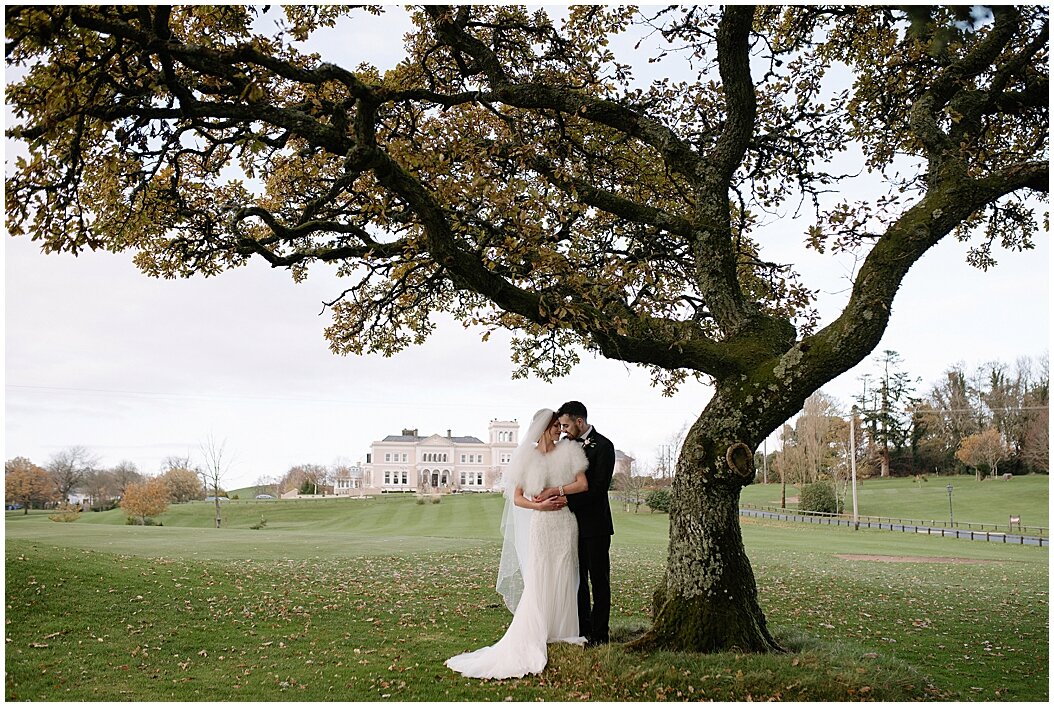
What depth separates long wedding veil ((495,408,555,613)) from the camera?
27.2 ft

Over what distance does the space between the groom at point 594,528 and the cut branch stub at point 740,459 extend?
4.11 ft

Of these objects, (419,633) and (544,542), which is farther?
(419,633)

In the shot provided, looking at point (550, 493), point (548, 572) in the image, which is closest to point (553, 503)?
point (550, 493)

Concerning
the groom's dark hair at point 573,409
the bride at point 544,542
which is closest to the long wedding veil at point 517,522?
the bride at point 544,542

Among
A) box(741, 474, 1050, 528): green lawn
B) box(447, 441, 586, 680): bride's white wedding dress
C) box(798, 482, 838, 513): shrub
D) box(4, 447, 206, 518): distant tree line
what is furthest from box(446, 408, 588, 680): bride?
box(741, 474, 1050, 528): green lawn

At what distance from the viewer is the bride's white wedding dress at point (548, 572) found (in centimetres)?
781

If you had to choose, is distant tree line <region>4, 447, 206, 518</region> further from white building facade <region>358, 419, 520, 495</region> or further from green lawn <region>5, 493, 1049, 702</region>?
white building facade <region>358, 419, 520, 495</region>

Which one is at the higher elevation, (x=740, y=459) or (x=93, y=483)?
(x=740, y=459)

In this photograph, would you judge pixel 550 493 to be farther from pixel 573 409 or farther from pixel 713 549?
pixel 713 549

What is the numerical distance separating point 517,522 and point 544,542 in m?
0.61

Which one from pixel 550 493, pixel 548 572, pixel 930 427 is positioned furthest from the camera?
pixel 930 427

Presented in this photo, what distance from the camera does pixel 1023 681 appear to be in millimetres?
7785

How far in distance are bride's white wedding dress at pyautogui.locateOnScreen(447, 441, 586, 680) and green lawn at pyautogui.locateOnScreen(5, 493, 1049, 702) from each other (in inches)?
14.1

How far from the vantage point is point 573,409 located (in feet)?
27.2
